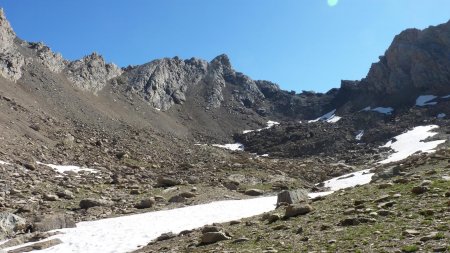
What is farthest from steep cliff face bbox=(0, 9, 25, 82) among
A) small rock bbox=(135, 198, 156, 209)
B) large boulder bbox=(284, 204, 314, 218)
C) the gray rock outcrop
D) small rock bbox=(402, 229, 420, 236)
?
small rock bbox=(402, 229, 420, 236)

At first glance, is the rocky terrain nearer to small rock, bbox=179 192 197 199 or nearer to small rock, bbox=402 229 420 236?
small rock, bbox=402 229 420 236

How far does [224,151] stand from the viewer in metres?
91.6

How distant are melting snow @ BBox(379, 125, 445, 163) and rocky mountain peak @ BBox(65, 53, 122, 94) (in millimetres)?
77859

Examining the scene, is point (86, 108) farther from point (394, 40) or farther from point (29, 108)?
point (394, 40)

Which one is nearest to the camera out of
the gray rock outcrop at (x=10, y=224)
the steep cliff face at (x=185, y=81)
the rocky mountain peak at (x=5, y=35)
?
the gray rock outcrop at (x=10, y=224)

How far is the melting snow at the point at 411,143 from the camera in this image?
71819 mm

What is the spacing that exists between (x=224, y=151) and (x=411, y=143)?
39.1 m

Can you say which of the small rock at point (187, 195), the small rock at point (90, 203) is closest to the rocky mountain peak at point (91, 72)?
the small rock at point (187, 195)

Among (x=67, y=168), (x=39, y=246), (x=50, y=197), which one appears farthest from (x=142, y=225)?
(x=67, y=168)

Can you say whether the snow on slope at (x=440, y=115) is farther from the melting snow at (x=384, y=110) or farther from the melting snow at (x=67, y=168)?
the melting snow at (x=67, y=168)

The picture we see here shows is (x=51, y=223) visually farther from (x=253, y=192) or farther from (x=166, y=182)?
(x=253, y=192)

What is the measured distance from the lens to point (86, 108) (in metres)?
93.8

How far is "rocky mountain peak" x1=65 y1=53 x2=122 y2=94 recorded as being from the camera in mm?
109938

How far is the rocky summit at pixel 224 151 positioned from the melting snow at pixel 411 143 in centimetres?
59
